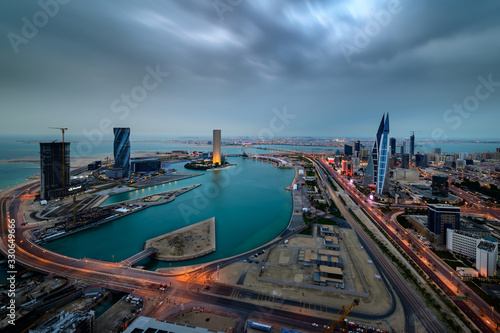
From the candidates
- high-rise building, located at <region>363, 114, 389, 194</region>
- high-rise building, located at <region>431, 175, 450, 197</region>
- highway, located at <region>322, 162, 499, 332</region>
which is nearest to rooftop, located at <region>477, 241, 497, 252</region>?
highway, located at <region>322, 162, 499, 332</region>

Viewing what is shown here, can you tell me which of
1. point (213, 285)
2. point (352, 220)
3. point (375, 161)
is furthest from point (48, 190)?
point (375, 161)

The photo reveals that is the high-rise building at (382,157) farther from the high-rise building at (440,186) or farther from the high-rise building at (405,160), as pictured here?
the high-rise building at (405,160)

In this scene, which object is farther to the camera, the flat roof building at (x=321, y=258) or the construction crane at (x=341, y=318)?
the flat roof building at (x=321, y=258)

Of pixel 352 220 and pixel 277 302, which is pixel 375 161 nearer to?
pixel 352 220

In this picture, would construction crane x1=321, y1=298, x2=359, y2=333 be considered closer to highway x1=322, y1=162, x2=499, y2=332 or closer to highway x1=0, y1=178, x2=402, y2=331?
highway x1=0, y1=178, x2=402, y2=331

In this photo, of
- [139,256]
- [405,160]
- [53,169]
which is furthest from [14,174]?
[405,160]

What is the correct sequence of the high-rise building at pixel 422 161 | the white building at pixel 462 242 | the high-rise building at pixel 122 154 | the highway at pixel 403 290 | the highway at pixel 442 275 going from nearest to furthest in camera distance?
1. the highway at pixel 403 290
2. the highway at pixel 442 275
3. the white building at pixel 462 242
4. the high-rise building at pixel 122 154
5. the high-rise building at pixel 422 161

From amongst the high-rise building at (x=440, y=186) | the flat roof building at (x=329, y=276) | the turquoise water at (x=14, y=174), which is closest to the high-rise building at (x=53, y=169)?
the turquoise water at (x=14, y=174)
